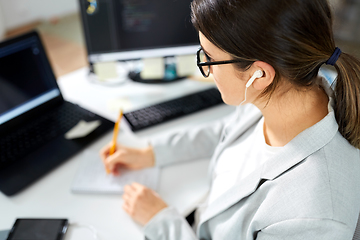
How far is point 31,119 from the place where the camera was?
0.96 meters

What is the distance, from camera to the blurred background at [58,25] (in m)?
2.70

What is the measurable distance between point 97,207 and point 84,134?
0.29 m

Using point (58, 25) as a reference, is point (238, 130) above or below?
above

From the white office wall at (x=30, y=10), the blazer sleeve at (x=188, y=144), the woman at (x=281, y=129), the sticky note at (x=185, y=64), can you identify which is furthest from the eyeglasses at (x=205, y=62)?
the white office wall at (x=30, y=10)

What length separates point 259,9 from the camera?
0.50 meters

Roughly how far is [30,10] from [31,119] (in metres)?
3.20

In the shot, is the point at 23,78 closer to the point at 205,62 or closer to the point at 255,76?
the point at 205,62

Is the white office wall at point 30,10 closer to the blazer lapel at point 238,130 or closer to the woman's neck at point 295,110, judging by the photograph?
the blazer lapel at point 238,130

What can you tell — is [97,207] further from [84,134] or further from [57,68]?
[57,68]

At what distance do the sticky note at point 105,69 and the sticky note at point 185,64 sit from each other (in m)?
0.27

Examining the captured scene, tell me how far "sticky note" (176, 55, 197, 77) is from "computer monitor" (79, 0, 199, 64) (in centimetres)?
5

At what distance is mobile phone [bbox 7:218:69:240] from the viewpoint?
0.66m

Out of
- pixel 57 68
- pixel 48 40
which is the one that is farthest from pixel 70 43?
pixel 57 68

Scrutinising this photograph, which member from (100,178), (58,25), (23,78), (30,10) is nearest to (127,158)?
(100,178)
